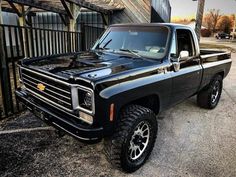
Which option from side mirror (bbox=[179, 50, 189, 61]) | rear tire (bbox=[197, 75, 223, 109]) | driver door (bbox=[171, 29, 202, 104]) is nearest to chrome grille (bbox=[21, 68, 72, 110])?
driver door (bbox=[171, 29, 202, 104])

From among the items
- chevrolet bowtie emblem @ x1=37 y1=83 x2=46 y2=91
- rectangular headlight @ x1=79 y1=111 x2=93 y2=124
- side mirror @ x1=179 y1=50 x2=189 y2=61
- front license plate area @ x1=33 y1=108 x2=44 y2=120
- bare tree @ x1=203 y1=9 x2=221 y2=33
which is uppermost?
bare tree @ x1=203 y1=9 x2=221 y2=33

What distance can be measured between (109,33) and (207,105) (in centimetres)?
302

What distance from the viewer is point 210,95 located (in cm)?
559

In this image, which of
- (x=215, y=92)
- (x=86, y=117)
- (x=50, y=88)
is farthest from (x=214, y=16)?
(x=86, y=117)

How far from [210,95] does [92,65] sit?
3520mm

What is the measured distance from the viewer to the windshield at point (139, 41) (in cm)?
385

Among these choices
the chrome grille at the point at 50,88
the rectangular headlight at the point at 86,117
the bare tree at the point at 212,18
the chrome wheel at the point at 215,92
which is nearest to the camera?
the rectangular headlight at the point at 86,117

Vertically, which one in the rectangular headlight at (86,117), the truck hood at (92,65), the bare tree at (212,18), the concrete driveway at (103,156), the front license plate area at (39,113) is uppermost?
the bare tree at (212,18)

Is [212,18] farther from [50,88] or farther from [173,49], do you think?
[50,88]

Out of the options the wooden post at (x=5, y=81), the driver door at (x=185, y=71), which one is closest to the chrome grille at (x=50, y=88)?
the wooden post at (x=5, y=81)

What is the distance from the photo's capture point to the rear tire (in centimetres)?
553

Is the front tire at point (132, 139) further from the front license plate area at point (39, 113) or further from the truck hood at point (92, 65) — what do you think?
the front license plate area at point (39, 113)

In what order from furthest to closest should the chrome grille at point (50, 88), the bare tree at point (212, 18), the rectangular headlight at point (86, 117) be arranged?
the bare tree at point (212, 18) → the chrome grille at point (50, 88) → the rectangular headlight at point (86, 117)

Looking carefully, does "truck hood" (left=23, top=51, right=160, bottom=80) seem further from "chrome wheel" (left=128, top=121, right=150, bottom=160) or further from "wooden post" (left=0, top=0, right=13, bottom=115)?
"wooden post" (left=0, top=0, right=13, bottom=115)
